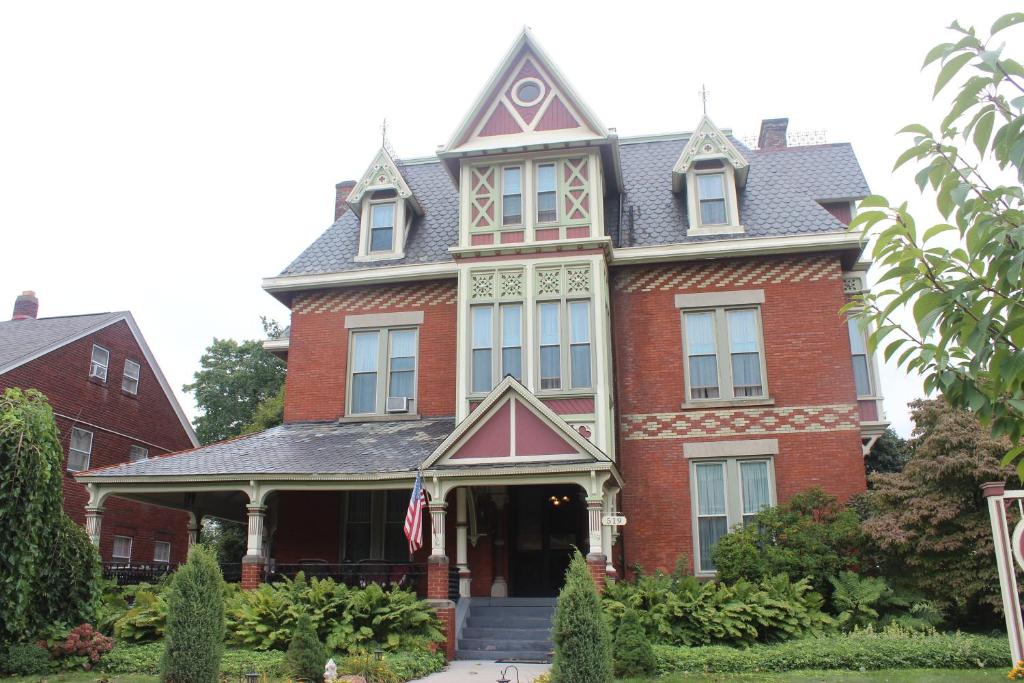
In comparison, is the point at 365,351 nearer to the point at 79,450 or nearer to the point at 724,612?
the point at 724,612

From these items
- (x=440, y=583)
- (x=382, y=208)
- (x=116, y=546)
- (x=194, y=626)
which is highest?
(x=382, y=208)

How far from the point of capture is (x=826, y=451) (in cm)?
1933

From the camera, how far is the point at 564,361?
1952 cm

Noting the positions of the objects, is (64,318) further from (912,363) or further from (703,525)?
(912,363)

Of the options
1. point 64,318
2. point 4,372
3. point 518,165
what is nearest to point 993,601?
point 518,165

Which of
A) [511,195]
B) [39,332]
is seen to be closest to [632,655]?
[511,195]

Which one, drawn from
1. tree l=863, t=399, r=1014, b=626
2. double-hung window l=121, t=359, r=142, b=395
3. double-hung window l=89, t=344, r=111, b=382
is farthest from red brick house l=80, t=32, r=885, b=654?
double-hung window l=121, t=359, r=142, b=395

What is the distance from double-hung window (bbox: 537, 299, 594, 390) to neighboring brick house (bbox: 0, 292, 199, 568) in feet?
46.7

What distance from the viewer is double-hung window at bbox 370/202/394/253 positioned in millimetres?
22812

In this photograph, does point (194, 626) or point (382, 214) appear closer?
point (194, 626)

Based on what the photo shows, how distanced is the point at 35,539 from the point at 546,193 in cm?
1251

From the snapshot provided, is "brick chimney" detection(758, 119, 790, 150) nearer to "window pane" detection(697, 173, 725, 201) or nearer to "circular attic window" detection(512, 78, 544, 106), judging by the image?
"window pane" detection(697, 173, 725, 201)

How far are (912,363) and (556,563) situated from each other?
16.3 meters

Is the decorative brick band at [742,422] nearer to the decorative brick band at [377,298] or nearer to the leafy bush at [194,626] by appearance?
the decorative brick band at [377,298]
